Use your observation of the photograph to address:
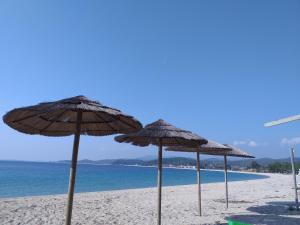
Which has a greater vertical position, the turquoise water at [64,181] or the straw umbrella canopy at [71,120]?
the straw umbrella canopy at [71,120]

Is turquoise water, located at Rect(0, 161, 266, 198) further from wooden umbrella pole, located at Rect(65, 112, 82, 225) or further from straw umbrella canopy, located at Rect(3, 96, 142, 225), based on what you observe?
wooden umbrella pole, located at Rect(65, 112, 82, 225)

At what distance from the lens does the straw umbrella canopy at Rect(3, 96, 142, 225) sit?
3.38 metres

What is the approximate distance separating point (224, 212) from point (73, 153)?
19.2 feet

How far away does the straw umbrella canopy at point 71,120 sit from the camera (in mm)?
3379

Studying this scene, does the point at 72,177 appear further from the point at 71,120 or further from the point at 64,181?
the point at 64,181

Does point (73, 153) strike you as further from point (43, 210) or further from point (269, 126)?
point (43, 210)

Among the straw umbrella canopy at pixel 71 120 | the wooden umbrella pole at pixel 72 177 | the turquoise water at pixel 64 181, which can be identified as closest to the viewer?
the straw umbrella canopy at pixel 71 120

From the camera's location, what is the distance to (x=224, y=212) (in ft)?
27.7

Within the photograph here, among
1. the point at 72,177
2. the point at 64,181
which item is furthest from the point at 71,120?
the point at 64,181

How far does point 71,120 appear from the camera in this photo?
15.4 feet

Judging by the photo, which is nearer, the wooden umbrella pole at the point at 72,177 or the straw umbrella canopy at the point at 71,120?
the straw umbrella canopy at the point at 71,120

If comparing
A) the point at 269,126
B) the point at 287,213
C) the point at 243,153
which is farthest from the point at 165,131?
the point at 287,213

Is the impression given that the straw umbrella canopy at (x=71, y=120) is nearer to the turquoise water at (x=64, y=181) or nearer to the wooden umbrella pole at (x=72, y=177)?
the wooden umbrella pole at (x=72, y=177)

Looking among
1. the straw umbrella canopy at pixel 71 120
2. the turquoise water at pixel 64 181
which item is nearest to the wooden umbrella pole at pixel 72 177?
the straw umbrella canopy at pixel 71 120
